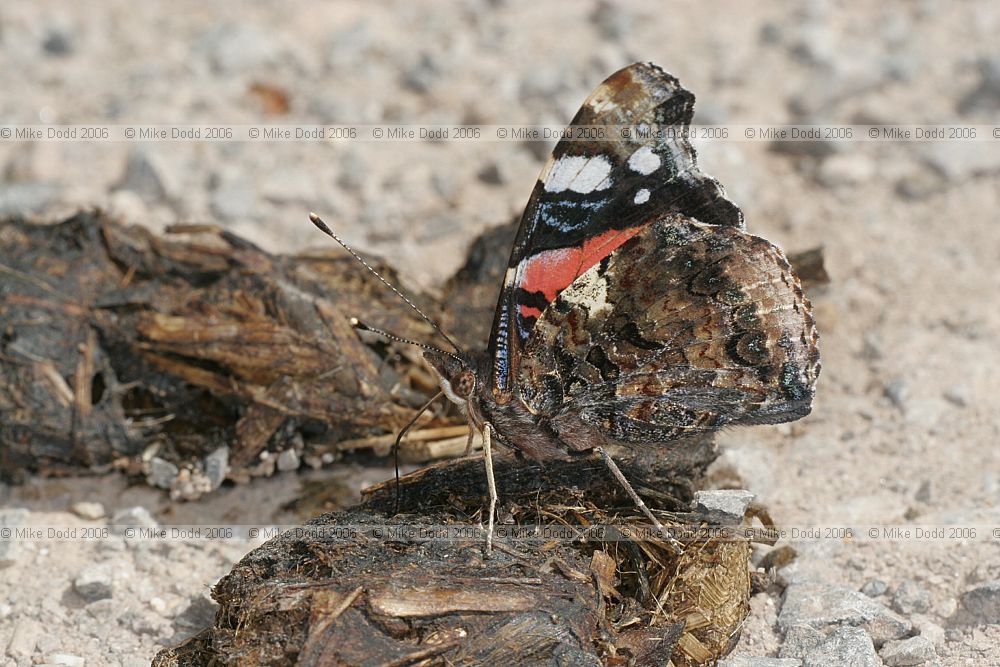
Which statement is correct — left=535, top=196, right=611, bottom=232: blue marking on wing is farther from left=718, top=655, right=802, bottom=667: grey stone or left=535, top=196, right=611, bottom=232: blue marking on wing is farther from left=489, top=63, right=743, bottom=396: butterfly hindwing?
left=718, top=655, right=802, bottom=667: grey stone

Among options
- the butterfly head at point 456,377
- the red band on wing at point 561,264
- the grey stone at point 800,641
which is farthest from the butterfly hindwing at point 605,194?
the grey stone at point 800,641

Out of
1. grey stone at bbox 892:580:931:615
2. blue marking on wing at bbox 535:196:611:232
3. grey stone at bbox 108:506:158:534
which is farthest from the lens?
grey stone at bbox 108:506:158:534

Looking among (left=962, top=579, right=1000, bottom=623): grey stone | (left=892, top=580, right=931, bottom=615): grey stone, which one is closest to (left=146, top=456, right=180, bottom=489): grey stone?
(left=892, top=580, right=931, bottom=615): grey stone

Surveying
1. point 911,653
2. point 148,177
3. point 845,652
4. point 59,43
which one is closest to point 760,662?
point 845,652

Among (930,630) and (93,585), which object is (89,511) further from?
(930,630)

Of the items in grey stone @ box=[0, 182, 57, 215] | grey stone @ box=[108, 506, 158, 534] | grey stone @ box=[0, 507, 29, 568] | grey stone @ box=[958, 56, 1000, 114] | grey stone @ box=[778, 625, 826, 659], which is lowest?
grey stone @ box=[0, 507, 29, 568]

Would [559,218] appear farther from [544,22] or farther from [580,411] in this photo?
[544,22]
